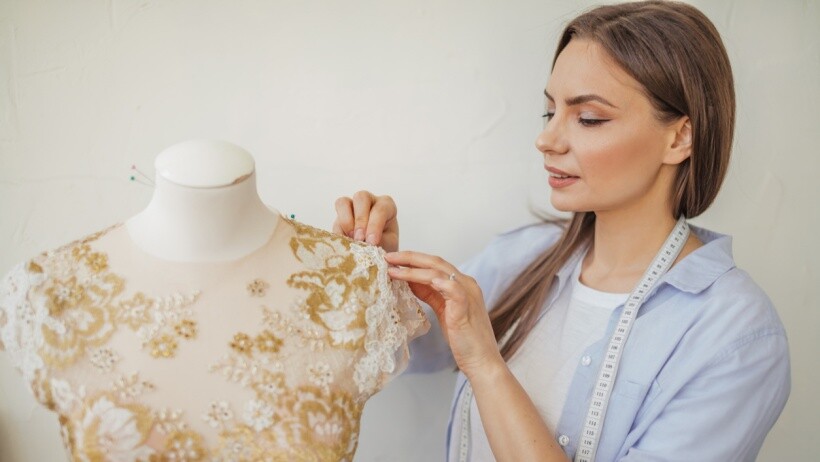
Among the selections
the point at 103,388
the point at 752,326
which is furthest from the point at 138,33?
the point at 752,326

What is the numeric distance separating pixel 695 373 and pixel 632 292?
7.8 inches

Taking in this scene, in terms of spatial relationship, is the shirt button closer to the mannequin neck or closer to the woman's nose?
the woman's nose

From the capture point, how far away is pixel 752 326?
1.23 metres

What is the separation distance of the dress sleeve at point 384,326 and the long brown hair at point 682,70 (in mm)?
576

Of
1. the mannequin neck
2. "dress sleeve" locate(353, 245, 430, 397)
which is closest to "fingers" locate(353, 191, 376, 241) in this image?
"dress sleeve" locate(353, 245, 430, 397)

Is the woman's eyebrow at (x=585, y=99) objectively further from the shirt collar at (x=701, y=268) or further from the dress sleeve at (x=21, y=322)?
the dress sleeve at (x=21, y=322)

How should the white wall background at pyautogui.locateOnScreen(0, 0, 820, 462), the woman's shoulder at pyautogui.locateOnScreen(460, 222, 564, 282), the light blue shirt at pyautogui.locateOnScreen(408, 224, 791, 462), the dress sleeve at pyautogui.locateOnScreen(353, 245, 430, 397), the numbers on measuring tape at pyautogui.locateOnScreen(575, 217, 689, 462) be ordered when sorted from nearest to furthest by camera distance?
the dress sleeve at pyautogui.locateOnScreen(353, 245, 430, 397)
the light blue shirt at pyautogui.locateOnScreen(408, 224, 791, 462)
the numbers on measuring tape at pyautogui.locateOnScreen(575, 217, 689, 462)
the white wall background at pyautogui.locateOnScreen(0, 0, 820, 462)
the woman's shoulder at pyautogui.locateOnScreen(460, 222, 564, 282)

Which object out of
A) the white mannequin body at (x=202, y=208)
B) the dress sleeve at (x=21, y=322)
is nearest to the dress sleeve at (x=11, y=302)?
the dress sleeve at (x=21, y=322)

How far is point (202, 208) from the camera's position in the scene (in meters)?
1.01

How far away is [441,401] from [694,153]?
94cm

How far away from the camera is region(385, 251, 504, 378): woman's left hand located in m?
1.16

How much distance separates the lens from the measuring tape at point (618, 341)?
1.30m

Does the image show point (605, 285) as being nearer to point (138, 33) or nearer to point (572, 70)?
point (572, 70)

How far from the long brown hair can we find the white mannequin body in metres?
0.72
